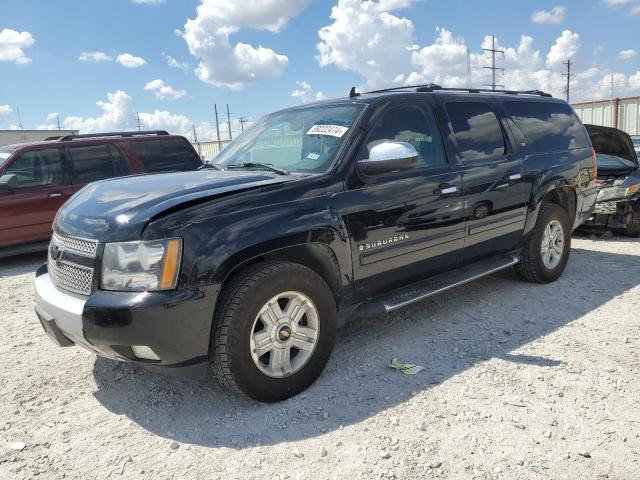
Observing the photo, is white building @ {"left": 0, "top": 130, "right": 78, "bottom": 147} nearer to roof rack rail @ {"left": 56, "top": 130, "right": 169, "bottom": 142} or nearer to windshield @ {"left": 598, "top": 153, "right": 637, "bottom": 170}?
roof rack rail @ {"left": 56, "top": 130, "right": 169, "bottom": 142}

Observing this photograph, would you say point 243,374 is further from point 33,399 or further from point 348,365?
point 33,399

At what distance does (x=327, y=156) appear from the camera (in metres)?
3.53

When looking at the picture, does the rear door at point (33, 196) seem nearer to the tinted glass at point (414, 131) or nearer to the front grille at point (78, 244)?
the front grille at point (78, 244)

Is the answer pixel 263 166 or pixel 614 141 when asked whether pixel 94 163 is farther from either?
pixel 614 141

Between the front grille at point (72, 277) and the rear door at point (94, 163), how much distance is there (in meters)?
5.07

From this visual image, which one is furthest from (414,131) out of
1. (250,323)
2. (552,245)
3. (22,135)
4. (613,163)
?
(22,135)

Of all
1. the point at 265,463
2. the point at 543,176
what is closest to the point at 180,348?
the point at 265,463

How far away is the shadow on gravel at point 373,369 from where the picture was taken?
9.65ft

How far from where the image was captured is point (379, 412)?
3.00m

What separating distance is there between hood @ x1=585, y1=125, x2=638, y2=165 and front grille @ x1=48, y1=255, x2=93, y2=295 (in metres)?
7.51

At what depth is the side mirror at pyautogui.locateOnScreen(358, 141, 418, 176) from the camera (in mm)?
3434

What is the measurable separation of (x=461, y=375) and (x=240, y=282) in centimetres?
159

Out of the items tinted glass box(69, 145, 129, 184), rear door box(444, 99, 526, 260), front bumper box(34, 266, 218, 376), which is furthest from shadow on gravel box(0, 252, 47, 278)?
rear door box(444, 99, 526, 260)

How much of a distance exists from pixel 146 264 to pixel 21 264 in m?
5.98
